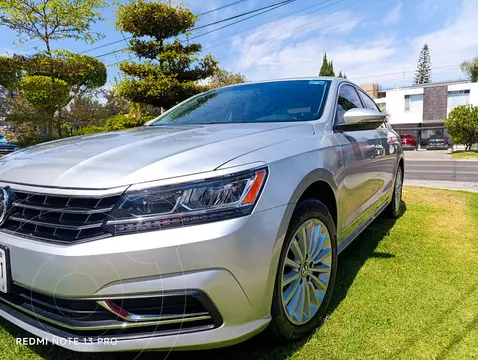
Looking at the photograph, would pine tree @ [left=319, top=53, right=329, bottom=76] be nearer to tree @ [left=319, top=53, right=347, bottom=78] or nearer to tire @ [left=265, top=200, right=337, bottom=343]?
tree @ [left=319, top=53, right=347, bottom=78]

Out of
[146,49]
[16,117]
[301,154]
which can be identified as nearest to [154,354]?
[301,154]

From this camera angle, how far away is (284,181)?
170 centimetres

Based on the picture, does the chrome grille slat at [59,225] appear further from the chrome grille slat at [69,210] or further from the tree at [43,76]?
the tree at [43,76]

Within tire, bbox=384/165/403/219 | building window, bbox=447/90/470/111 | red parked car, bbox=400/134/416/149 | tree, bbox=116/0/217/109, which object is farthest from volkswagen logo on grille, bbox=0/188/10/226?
building window, bbox=447/90/470/111

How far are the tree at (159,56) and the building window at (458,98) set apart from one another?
34.7 meters

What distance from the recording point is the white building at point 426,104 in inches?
1437

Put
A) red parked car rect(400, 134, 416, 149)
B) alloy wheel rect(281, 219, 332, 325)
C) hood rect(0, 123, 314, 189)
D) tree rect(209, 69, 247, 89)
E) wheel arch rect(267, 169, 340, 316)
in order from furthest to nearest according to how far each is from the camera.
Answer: red parked car rect(400, 134, 416, 149) → tree rect(209, 69, 247, 89) → alloy wheel rect(281, 219, 332, 325) → wheel arch rect(267, 169, 340, 316) → hood rect(0, 123, 314, 189)

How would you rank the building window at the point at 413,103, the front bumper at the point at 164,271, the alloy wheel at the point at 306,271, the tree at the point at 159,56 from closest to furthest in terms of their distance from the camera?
the front bumper at the point at 164,271 < the alloy wheel at the point at 306,271 < the tree at the point at 159,56 < the building window at the point at 413,103

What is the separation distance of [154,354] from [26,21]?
10.8 metres

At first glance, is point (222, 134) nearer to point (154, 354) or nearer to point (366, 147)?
point (154, 354)

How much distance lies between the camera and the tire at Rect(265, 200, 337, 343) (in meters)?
1.69

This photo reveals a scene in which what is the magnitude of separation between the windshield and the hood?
463 mm

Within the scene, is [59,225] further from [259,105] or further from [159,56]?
[159,56]

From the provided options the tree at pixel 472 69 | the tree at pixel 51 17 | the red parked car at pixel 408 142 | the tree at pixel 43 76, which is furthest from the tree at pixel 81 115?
the tree at pixel 472 69
